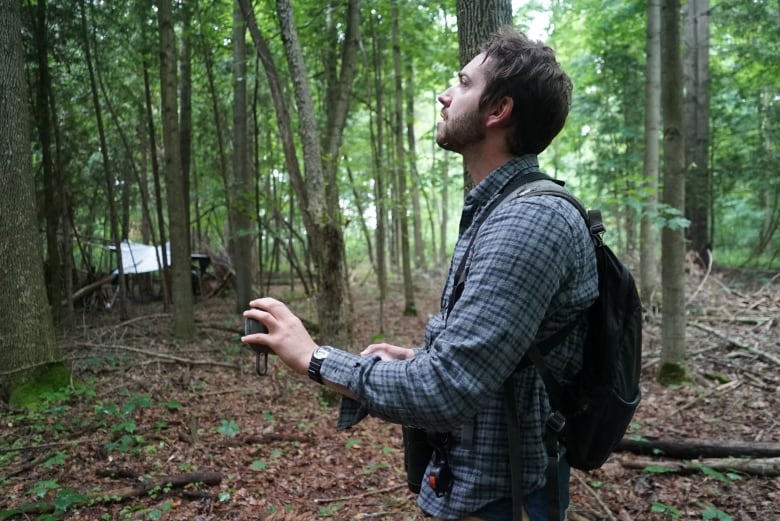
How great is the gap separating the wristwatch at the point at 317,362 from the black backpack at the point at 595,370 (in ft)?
1.22

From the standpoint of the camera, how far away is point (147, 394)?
634cm

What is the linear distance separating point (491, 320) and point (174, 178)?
915cm

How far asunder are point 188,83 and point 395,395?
43.7 feet

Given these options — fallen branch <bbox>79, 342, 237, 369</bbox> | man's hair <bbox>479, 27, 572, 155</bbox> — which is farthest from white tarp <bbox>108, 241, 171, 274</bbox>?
man's hair <bbox>479, 27, 572, 155</bbox>

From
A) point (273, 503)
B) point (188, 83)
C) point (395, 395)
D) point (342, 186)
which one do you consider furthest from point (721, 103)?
point (395, 395)

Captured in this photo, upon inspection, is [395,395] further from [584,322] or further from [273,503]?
[273,503]

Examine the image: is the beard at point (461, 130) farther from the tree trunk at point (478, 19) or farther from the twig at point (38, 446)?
the twig at point (38, 446)

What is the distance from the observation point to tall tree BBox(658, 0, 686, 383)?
6.17m

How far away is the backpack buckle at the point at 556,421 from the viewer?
4.55 feet

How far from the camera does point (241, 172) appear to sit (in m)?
12.1

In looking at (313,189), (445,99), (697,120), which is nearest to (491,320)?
(445,99)

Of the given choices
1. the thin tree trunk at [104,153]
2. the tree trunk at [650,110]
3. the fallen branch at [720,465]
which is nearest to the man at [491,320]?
the fallen branch at [720,465]

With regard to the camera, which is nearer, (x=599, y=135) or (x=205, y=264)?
(x=599, y=135)

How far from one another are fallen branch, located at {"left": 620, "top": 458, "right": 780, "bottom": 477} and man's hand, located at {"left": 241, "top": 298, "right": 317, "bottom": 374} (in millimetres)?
4192
